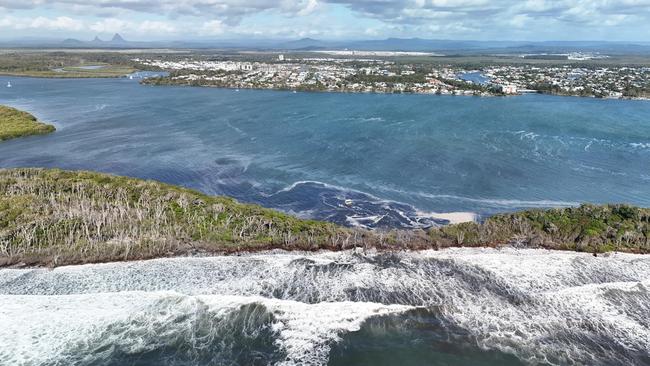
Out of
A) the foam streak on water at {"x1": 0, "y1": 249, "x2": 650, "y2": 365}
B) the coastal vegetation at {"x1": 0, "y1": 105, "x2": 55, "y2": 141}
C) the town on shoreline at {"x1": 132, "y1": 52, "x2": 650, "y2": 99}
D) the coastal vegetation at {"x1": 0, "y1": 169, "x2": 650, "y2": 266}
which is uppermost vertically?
the town on shoreline at {"x1": 132, "y1": 52, "x2": 650, "y2": 99}

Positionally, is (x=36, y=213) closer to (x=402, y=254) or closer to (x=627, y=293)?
(x=402, y=254)

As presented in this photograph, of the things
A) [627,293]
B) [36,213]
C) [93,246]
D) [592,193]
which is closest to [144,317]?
[93,246]

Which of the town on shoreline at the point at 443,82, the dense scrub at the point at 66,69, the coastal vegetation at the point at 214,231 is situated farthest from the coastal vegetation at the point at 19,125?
the dense scrub at the point at 66,69

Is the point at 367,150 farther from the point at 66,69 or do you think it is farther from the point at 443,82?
the point at 66,69

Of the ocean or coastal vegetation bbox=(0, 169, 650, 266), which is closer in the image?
the ocean

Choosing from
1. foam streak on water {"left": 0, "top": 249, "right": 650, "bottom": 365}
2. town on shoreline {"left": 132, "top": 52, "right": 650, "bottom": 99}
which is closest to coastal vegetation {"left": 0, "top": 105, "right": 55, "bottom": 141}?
foam streak on water {"left": 0, "top": 249, "right": 650, "bottom": 365}

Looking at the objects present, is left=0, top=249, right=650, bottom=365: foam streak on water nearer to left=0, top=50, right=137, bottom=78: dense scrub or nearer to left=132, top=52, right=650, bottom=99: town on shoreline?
left=132, top=52, right=650, bottom=99: town on shoreline

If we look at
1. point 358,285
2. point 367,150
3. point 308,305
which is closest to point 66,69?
point 367,150
